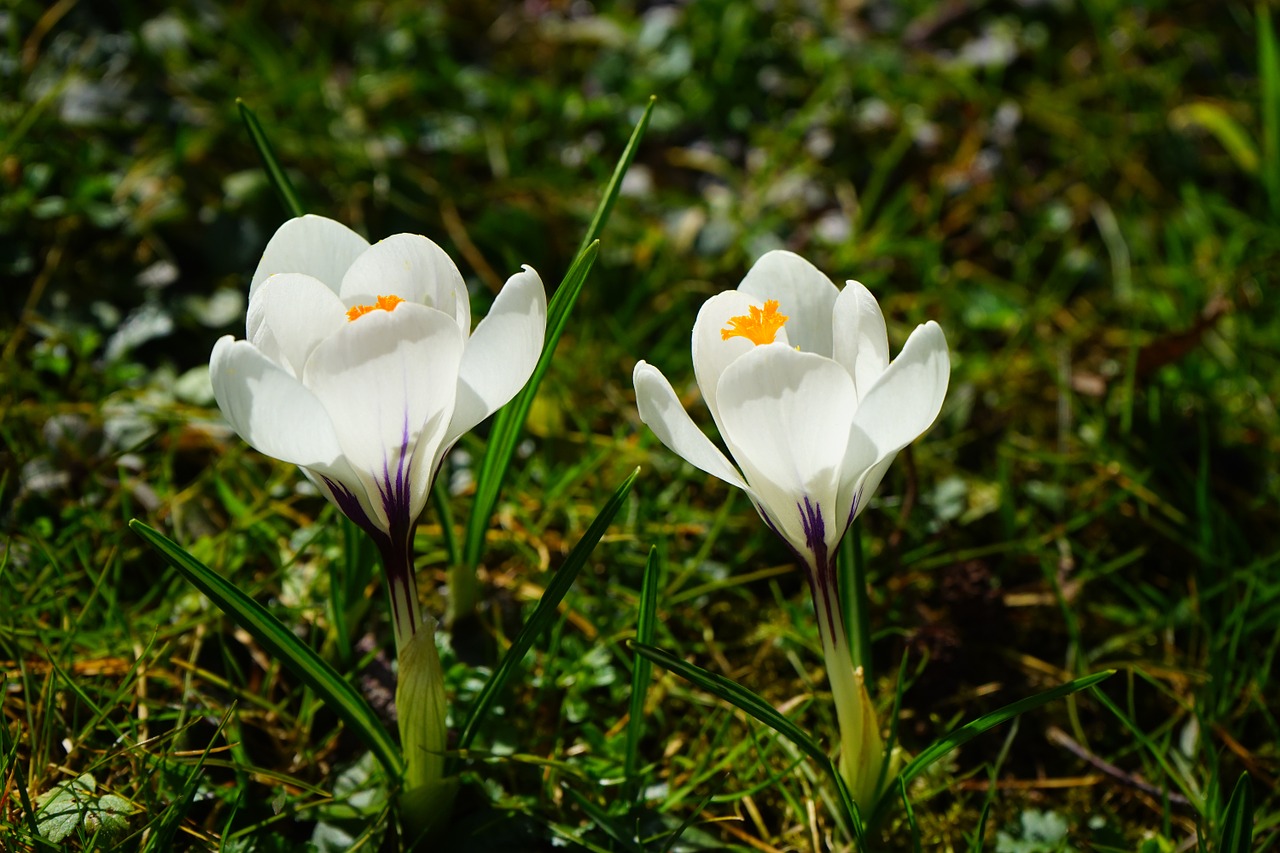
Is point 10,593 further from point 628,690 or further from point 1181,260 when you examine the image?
point 1181,260

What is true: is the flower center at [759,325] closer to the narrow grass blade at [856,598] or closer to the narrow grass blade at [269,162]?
the narrow grass blade at [856,598]

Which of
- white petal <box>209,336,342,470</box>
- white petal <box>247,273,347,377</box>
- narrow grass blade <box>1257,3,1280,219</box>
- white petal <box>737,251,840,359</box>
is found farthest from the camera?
narrow grass blade <box>1257,3,1280,219</box>

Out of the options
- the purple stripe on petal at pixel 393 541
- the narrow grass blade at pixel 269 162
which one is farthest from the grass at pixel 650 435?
the narrow grass blade at pixel 269 162

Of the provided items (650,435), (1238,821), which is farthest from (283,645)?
(1238,821)

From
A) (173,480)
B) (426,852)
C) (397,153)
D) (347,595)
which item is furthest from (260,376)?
(397,153)

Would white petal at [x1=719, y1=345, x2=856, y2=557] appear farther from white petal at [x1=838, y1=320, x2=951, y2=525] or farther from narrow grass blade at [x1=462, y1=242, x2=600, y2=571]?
narrow grass blade at [x1=462, y1=242, x2=600, y2=571]

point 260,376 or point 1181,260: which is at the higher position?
point 260,376

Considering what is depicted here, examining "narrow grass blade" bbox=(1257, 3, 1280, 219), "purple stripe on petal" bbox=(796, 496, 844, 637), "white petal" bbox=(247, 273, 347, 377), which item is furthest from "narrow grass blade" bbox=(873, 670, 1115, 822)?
"narrow grass blade" bbox=(1257, 3, 1280, 219)
